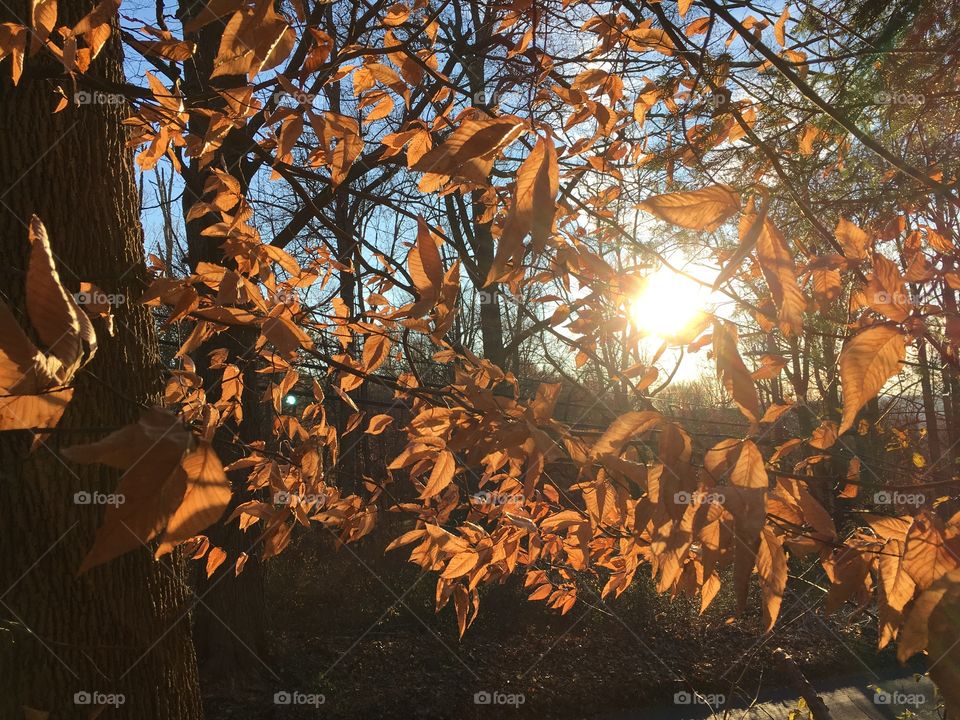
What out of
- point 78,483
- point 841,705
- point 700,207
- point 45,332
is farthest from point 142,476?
point 841,705

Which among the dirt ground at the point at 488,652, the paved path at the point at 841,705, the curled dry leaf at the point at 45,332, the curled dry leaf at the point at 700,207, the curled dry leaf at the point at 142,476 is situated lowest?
the paved path at the point at 841,705

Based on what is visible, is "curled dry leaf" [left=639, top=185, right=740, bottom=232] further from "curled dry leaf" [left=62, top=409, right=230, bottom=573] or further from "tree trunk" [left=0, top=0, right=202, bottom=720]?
"tree trunk" [left=0, top=0, right=202, bottom=720]

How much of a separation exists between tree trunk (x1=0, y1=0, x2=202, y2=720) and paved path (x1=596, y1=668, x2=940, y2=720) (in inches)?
190

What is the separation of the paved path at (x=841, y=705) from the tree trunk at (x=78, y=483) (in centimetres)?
482

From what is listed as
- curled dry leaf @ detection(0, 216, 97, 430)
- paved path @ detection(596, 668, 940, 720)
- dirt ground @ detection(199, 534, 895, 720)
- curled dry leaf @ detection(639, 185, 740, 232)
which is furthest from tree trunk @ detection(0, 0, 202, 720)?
paved path @ detection(596, 668, 940, 720)

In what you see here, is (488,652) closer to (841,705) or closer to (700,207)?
(841,705)

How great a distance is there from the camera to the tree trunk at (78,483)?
155 cm

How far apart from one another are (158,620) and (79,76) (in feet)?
4.25

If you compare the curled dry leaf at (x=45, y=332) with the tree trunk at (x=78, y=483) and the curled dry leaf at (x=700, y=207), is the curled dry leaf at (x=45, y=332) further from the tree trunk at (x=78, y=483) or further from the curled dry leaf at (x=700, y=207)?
the tree trunk at (x=78, y=483)

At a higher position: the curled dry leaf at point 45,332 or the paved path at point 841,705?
the curled dry leaf at point 45,332

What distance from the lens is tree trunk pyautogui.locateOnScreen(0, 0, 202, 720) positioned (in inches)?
61.1

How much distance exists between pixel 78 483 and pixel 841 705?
703cm

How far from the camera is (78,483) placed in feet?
5.27

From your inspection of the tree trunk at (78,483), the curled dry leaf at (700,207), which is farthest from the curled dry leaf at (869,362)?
the tree trunk at (78,483)
